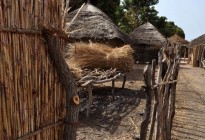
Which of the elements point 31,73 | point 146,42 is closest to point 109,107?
point 31,73

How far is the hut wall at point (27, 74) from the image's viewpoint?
2.62 meters

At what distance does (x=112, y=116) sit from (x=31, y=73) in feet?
17.5

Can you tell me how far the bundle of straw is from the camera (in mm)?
9688

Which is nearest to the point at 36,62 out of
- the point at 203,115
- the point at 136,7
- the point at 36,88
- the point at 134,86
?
the point at 36,88

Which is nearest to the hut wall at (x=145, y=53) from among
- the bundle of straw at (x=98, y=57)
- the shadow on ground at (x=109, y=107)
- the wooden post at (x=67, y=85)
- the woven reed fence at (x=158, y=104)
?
A: the shadow on ground at (x=109, y=107)

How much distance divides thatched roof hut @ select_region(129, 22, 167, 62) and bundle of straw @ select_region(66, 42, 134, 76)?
14354 mm

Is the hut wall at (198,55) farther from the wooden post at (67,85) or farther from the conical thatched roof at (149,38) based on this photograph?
the wooden post at (67,85)

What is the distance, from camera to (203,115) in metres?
8.62

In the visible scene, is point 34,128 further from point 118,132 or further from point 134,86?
point 134,86

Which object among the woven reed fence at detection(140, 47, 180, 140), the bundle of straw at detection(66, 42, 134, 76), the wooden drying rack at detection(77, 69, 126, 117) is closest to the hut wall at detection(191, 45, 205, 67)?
the bundle of straw at detection(66, 42, 134, 76)

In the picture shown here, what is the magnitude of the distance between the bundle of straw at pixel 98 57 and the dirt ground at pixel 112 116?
992 mm

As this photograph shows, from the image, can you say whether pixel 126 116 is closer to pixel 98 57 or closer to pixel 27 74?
pixel 98 57

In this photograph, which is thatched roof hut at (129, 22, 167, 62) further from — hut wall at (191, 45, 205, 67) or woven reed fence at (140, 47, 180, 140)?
woven reed fence at (140, 47, 180, 140)

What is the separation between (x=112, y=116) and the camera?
806 centimetres
